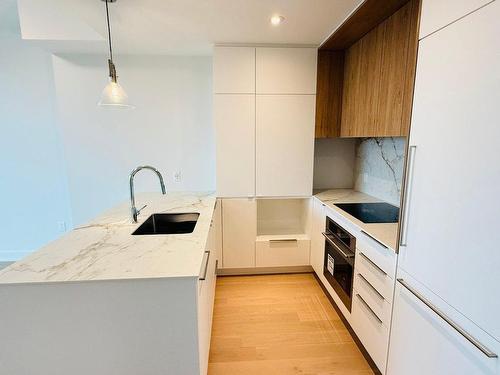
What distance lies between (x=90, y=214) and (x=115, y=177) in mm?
573

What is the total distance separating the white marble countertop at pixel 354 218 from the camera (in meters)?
1.49

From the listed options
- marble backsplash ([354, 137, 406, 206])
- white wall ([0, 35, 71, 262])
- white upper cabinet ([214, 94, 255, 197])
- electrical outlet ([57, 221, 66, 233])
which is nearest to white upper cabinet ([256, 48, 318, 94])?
white upper cabinet ([214, 94, 255, 197])

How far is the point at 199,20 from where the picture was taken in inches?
76.8

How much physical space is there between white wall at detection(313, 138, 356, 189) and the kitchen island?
220 centimetres

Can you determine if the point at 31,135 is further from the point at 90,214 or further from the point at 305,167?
the point at 305,167

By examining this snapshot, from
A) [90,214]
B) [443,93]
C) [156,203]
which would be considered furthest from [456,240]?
[90,214]

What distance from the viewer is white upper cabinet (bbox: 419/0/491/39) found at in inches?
36.0

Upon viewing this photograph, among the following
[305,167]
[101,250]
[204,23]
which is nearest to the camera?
[101,250]

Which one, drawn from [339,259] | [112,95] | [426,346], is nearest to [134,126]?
[112,95]

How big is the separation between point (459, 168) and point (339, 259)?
128 centimetres

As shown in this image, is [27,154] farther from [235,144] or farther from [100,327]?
[100,327]

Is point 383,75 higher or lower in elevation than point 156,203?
higher

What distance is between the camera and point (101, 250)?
4.25 feet

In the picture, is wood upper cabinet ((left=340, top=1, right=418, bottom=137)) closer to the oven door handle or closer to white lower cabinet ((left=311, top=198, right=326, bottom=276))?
white lower cabinet ((left=311, top=198, right=326, bottom=276))
